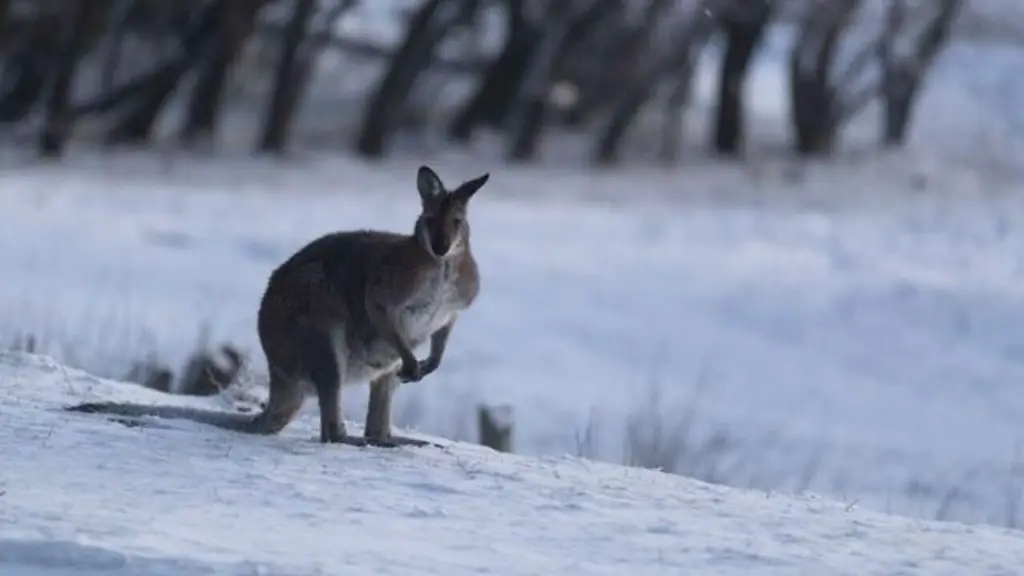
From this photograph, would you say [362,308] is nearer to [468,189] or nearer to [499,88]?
[468,189]

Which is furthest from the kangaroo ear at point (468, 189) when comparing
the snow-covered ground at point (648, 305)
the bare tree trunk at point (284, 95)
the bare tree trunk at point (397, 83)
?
the bare tree trunk at point (397, 83)

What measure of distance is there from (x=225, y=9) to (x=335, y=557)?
23710 mm

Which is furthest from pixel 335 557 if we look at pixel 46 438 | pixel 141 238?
pixel 141 238

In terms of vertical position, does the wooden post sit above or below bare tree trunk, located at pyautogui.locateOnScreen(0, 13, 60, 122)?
below

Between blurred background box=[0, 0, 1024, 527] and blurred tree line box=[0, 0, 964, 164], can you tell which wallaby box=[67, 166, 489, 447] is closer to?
blurred background box=[0, 0, 1024, 527]

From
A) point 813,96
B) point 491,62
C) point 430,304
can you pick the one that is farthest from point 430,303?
point 491,62

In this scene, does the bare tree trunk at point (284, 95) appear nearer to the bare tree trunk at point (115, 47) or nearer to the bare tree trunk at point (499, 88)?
the bare tree trunk at point (115, 47)

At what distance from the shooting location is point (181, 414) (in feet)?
26.9

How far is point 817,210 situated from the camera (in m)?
28.1

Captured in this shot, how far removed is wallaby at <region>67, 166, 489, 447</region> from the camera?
7.74m

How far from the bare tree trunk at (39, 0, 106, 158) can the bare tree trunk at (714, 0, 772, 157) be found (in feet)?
30.9

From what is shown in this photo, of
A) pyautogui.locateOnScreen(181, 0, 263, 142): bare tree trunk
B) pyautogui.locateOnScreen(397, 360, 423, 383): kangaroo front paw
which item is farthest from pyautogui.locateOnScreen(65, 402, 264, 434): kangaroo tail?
pyautogui.locateOnScreen(181, 0, 263, 142): bare tree trunk

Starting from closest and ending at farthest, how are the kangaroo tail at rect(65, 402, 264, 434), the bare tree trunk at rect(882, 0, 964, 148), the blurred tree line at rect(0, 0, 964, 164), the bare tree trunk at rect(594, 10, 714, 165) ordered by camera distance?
the kangaroo tail at rect(65, 402, 264, 434)
the blurred tree line at rect(0, 0, 964, 164)
the bare tree trunk at rect(594, 10, 714, 165)
the bare tree trunk at rect(882, 0, 964, 148)

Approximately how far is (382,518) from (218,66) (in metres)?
24.2
